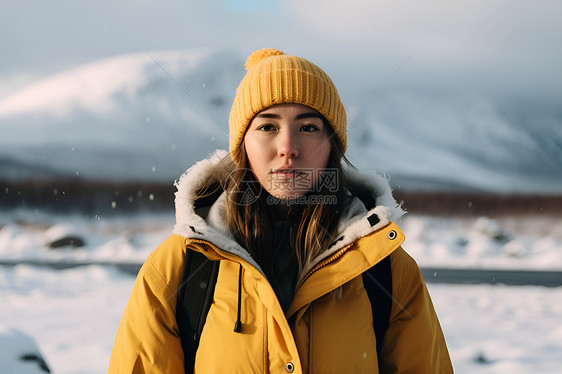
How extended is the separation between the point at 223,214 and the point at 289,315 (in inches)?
18.2

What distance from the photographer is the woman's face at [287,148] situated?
1.31m

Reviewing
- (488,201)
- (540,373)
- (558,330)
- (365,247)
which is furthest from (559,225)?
(365,247)

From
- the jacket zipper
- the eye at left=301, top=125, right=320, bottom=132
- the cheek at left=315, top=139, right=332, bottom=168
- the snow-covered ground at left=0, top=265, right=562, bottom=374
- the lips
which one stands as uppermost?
the eye at left=301, top=125, right=320, bottom=132

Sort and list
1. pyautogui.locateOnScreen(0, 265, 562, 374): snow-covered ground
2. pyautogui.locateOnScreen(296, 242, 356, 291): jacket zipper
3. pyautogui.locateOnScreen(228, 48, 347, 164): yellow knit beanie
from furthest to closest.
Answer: pyautogui.locateOnScreen(0, 265, 562, 374): snow-covered ground → pyautogui.locateOnScreen(228, 48, 347, 164): yellow knit beanie → pyautogui.locateOnScreen(296, 242, 356, 291): jacket zipper

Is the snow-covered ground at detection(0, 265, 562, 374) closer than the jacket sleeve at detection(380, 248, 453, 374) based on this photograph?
No

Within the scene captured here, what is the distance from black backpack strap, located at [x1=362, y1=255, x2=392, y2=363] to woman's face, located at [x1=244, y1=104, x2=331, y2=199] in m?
0.39

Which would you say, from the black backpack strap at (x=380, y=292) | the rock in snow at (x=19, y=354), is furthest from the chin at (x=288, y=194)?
the rock in snow at (x=19, y=354)

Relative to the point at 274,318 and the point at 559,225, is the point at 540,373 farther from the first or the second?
the point at 559,225

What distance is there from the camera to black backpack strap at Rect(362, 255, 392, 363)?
1.35m

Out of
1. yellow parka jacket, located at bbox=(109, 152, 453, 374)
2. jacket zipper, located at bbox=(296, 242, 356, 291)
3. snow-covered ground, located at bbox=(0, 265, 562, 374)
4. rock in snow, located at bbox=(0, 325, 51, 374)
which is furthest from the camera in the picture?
snow-covered ground, located at bbox=(0, 265, 562, 374)

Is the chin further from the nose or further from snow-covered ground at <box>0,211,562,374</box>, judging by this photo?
snow-covered ground at <box>0,211,562,374</box>

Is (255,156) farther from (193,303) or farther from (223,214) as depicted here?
(193,303)

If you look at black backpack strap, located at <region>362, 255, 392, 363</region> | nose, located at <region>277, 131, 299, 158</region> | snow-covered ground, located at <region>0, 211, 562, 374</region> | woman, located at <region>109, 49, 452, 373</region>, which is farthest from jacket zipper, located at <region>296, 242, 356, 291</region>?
snow-covered ground, located at <region>0, 211, 562, 374</region>

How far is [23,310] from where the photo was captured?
495 cm
